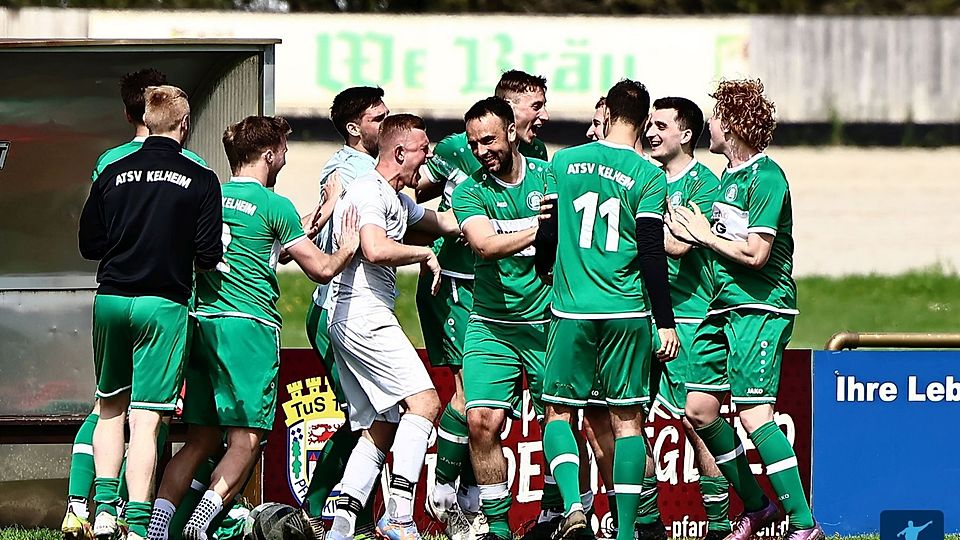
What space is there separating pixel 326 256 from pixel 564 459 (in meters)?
1.51

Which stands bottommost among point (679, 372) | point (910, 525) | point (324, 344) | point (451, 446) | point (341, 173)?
point (451, 446)

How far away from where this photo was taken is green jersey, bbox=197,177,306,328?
294 inches

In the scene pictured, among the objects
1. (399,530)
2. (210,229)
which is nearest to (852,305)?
(399,530)

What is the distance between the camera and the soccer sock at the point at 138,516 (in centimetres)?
707

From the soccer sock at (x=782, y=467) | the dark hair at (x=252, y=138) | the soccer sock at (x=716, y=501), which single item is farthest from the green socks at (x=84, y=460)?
the soccer sock at (x=782, y=467)

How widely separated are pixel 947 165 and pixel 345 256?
963 inches

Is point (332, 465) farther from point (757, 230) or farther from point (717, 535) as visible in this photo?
point (757, 230)

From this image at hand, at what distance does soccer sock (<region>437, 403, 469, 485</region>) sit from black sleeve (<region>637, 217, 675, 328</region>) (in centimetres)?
144

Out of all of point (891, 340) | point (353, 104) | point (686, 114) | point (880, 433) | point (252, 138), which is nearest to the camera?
point (252, 138)

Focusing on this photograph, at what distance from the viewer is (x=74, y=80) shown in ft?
29.6

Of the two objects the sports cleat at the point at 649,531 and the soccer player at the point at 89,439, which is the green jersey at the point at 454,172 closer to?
the soccer player at the point at 89,439

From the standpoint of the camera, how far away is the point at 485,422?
7.74 metres

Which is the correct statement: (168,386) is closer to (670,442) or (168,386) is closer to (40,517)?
(40,517)

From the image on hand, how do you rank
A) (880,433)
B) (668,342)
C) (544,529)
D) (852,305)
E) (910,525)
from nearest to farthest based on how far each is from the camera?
1. (910,525)
2. (668,342)
3. (544,529)
4. (880,433)
5. (852,305)
